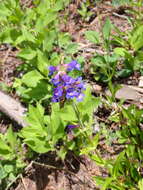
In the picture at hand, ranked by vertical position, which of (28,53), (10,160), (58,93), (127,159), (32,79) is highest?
(28,53)

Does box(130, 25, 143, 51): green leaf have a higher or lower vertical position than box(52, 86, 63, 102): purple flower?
higher

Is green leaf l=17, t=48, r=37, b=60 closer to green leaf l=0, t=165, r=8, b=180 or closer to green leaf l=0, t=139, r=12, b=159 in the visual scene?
green leaf l=0, t=139, r=12, b=159

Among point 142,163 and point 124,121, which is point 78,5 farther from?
point 142,163

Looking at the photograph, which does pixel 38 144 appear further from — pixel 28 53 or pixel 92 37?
pixel 92 37

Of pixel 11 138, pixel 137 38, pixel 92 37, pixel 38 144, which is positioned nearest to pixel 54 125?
pixel 38 144

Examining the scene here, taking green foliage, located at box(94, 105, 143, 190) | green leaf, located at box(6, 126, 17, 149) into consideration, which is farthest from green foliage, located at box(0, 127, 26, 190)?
green foliage, located at box(94, 105, 143, 190)

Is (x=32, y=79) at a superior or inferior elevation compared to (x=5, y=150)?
superior

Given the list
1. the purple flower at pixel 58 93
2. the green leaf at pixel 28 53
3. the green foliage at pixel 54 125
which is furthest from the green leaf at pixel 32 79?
the purple flower at pixel 58 93

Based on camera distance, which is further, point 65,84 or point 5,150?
point 5,150

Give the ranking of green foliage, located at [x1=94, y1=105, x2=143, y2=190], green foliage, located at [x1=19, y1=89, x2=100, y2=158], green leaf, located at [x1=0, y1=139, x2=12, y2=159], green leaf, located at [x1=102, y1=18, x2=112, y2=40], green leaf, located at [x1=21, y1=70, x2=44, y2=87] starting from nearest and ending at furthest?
green foliage, located at [x1=94, y1=105, x2=143, y2=190], green foliage, located at [x1=19, y1=89, x2=100, y2=158], green leaf, located at [x1=0, y1=139, x2=12, y2=159], green leaf, located at [x1=21, y1=70, x2=44, y2=87], green leaf, located at [x1=102, y1=18, x2=112, y2=40]

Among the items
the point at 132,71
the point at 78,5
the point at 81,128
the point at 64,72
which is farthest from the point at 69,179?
the point at 78,5

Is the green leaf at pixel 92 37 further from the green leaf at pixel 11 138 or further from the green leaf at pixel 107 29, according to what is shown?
the green leaf at pixel 11 138
